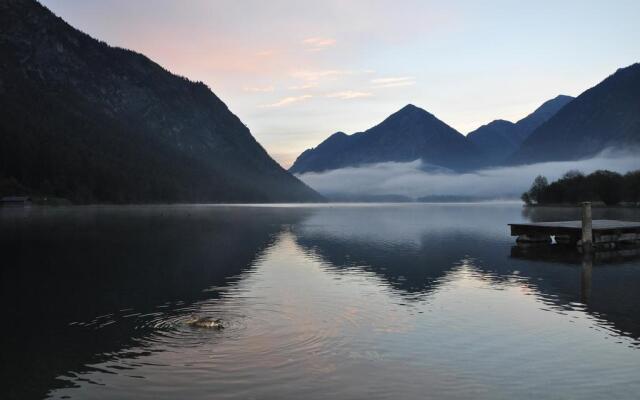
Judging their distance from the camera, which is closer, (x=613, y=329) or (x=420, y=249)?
(x=613, y=329)

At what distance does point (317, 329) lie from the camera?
27391mm

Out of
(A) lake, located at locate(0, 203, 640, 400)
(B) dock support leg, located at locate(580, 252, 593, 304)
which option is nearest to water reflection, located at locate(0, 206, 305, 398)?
(A) lake, located at locate(0, 203, 640, 400)

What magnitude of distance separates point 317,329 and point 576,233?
5625 cm

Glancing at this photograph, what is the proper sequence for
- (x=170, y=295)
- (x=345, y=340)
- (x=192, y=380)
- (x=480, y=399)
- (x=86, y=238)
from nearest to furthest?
(x=480, y=399) → (x=192, y=380) → (x=345, y=340) → (x=170, y=295) → (x=86, y=238)

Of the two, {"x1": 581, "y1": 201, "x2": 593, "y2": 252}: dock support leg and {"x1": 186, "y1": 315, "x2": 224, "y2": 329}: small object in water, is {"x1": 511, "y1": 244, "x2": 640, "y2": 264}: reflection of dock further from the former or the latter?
{"x1": 186, "y1": 315, "x2": 224, "y2": 329}: small object in water

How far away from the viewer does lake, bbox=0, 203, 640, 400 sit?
19094mm

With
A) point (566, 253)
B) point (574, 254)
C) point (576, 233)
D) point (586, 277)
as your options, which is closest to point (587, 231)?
point (566, 253)

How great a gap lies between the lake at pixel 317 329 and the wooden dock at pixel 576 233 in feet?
43.3

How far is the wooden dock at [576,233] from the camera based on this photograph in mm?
68250

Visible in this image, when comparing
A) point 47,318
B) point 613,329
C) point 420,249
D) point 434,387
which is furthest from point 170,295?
point 420,249

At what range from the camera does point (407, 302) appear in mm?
34438

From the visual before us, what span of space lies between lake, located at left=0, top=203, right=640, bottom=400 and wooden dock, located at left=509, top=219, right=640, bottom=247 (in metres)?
13.2

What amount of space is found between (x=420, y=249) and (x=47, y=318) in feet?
163

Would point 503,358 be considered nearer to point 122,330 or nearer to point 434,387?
point 434,387
